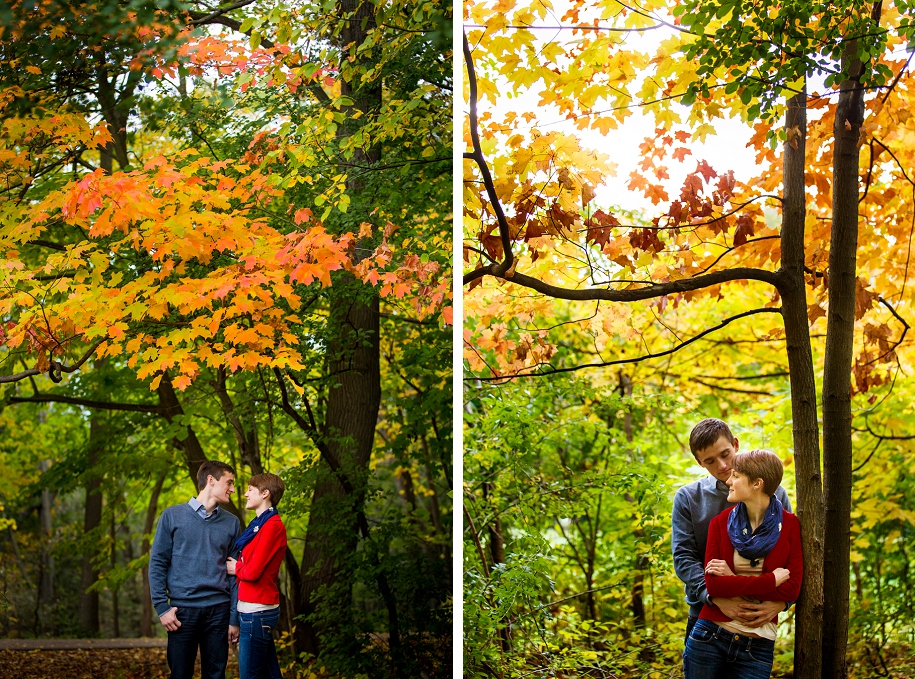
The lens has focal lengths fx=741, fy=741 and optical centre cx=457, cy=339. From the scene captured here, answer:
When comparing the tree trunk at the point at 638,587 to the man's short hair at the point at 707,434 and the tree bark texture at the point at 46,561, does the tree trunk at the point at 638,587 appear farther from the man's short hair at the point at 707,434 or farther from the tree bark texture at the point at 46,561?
the tree bark texture at the point at 46,561

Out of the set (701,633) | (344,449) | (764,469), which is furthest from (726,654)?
(344,449)

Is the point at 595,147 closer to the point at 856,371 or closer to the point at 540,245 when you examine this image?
the point at 540,245

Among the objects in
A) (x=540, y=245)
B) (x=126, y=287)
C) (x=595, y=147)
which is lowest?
(x=126, y=287)

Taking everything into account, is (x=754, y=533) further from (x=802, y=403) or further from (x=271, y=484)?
(x=271, y=484)

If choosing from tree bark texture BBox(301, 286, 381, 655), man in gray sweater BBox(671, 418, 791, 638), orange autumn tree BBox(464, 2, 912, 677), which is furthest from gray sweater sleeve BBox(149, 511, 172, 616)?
man in gray sweater BBox(671, 418, 791, 638)

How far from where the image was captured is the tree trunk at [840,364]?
6.59ft

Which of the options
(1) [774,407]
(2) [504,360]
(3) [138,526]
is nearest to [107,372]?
(3) [138,526]

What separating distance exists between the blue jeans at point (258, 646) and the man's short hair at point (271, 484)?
287 millimetres

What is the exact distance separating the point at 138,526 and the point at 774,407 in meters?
2.20

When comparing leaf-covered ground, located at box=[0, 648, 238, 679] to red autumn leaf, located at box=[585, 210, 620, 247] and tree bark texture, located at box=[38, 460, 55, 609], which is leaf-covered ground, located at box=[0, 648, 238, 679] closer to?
tree bark texture, located at box=[38, 460, 55, 609]

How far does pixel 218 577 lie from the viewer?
1875mm

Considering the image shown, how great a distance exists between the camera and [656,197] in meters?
2.30

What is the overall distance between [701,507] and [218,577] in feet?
4.04

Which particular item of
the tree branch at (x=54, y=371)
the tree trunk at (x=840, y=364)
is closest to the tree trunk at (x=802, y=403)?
the tree trunk at (x=840, y=364)
